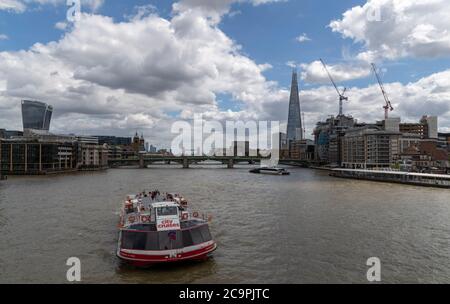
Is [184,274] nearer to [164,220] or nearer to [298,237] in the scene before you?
[164,220]

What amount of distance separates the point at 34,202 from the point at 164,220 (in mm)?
30068

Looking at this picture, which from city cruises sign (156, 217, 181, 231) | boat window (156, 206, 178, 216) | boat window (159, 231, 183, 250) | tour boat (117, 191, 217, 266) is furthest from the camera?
boat window (156, 206, 178, 216)

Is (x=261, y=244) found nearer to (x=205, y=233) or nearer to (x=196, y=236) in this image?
(x=205, y=233)

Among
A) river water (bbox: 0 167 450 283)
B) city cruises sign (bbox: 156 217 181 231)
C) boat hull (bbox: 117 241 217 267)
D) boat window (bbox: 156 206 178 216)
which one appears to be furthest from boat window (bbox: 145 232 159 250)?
boat window (bbox: 156 206 178 216)

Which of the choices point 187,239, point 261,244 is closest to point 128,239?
point 187,239

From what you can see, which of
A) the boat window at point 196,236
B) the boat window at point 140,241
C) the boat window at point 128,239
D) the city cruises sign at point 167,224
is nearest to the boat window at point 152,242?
the boat window at point 140,241

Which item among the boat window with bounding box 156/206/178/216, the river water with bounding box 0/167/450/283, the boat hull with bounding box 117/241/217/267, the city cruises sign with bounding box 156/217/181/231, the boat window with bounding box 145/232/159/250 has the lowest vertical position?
the river water with bounding box 0/167/450/283

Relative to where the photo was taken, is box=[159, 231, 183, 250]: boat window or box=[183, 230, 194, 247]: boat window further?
box=[183, 230, 194, 247]: boat window

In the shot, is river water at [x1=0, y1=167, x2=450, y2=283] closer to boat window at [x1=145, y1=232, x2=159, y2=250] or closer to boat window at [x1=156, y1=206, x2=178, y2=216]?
boat window at [x1=145, y1=232, x2=159, y2=250]

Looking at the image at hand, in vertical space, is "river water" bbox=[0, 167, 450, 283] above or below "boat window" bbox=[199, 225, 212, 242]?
below

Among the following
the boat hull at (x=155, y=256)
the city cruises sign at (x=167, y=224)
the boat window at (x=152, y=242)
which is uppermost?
the city cruises sign at (x=167, y=224)

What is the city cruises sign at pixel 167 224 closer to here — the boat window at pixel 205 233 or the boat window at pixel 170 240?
the boat window at pixel 170 240
